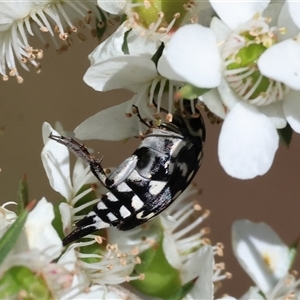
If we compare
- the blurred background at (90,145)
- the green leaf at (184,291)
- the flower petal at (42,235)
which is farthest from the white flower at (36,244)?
the blurred background at (90,145)

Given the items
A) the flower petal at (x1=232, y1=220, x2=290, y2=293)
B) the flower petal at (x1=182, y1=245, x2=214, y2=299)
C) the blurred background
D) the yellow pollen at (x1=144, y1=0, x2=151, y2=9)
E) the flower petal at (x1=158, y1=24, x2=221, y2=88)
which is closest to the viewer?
the flower petal at (x1=158, y1=24, x2=221, y2=88)

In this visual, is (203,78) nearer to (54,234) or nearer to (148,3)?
(148,3)

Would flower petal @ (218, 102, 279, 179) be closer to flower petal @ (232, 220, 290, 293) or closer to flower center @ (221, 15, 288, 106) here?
flower center @ (221, 15, 288, 106)

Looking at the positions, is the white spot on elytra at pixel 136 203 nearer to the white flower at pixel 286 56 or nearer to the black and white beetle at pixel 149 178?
the black and white beetle at pixel 149 178

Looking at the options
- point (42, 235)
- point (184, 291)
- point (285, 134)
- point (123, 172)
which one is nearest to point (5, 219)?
point (42, 235)

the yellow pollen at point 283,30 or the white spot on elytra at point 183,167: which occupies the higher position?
the yellow pollen at point 283,30

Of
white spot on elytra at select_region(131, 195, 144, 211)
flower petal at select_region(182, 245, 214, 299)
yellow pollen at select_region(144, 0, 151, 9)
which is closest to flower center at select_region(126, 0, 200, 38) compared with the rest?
yellow pollen at select_region(144, 0, 151, 9)
